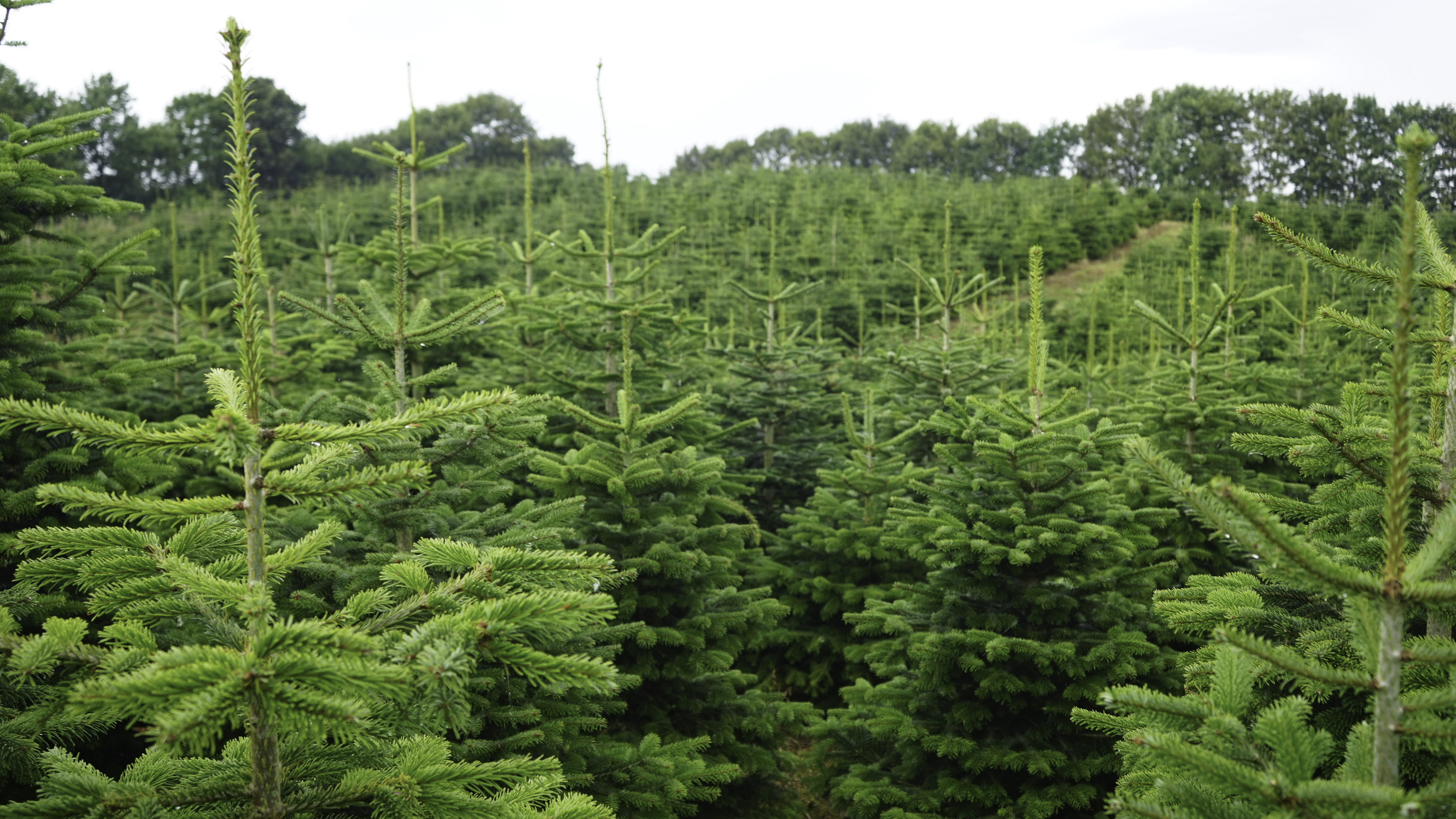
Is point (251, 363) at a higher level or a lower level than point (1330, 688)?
higher

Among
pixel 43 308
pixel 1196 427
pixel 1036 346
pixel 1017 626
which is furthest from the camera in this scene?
pixel 1196 427

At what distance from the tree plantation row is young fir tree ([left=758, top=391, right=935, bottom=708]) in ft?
0.18

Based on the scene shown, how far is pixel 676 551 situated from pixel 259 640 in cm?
392

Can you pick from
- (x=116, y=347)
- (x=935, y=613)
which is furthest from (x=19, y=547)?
(x=116, y=347)

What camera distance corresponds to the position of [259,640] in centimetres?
157

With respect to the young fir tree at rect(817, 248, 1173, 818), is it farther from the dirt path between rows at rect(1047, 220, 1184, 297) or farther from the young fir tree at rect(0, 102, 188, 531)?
the dirt path between rows at rect(1047, 220, 1184, 297)

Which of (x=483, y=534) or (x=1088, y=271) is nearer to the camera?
(x=483, y=534)

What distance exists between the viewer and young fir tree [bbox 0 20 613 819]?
1.56m

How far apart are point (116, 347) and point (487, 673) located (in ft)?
27.2

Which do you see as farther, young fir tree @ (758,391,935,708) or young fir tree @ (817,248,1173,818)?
young fir tree @ (758,391,935,708)

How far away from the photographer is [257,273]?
1.85 metres

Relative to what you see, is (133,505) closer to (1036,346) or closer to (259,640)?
(259,640)

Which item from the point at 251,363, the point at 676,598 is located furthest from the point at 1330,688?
the point at 676,598

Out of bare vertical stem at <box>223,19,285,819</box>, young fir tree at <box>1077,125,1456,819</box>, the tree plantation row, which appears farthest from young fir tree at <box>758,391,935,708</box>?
bare vertical stem at <box>223,19,285,819</box>
